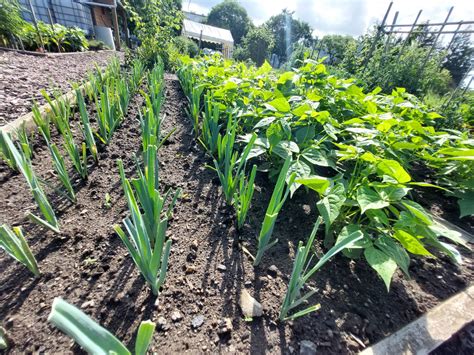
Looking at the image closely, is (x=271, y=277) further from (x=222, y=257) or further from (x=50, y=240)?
(x=50, y=240)

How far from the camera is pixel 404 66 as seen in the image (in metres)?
4.30

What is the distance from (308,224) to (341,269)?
25 centimetres

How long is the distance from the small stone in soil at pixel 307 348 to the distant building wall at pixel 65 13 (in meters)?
12.4

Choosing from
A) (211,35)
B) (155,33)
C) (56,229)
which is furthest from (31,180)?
(211,35)

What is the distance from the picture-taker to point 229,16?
45.4 metres

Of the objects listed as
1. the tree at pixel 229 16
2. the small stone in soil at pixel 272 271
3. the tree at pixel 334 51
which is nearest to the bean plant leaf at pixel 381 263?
the small stone in soil at pixel 272 271

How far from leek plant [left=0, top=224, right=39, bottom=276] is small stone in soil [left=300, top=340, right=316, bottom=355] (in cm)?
86

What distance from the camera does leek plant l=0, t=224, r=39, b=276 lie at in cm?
55

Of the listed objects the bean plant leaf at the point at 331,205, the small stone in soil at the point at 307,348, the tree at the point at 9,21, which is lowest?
the small stone in soil at the point at 307,348

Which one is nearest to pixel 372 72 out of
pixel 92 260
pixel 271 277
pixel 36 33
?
pixel 271 277

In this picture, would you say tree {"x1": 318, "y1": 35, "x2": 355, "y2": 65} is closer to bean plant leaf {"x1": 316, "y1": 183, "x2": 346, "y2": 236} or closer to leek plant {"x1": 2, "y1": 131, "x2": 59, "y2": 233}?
bean plant leaf {"x1": 316, "y1": 183, "x2": 346, "y2": 236}

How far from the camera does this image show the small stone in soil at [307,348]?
0.63 metres

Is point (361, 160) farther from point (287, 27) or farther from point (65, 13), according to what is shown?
point (287, 27)

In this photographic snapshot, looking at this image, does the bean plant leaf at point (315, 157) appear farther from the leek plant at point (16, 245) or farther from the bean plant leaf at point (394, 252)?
the leek plant at point (16, 245)
